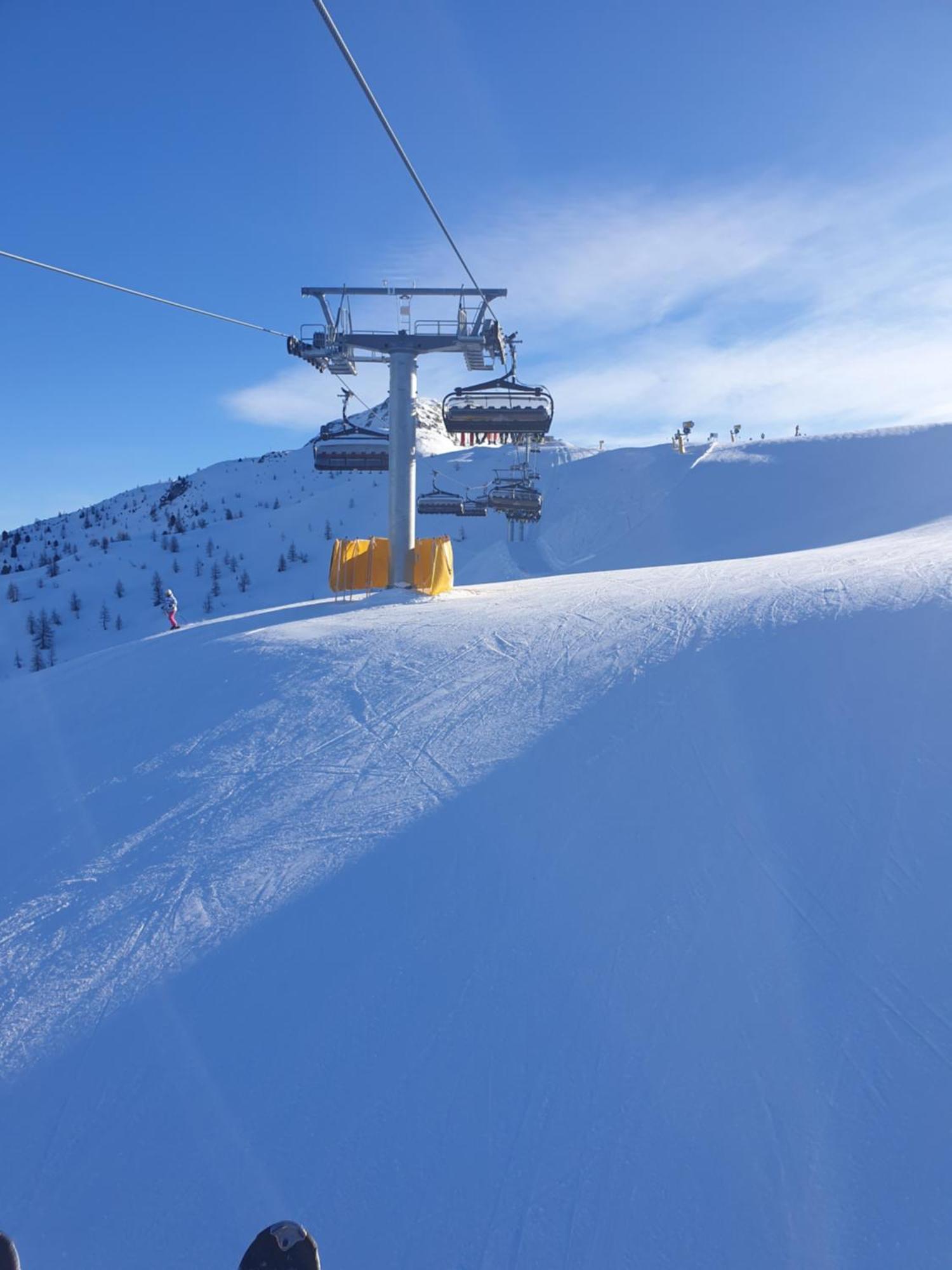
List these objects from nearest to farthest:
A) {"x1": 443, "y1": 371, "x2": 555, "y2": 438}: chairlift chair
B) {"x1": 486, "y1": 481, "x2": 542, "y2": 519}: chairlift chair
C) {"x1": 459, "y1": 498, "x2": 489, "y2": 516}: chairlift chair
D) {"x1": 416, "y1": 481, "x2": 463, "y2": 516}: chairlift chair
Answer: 1. {"x1": 443, "y1": 371, "x2": 555, "y2": 438}: chairlift chair
2. {"x1": 486, "y1": 481, "x2": 542, "y2": 519}: chairlift chair
3. {"x1": 459, "y1": 498, "x2": 489, "y2": 516}: chairlift chair
4. {"x1": 416, "y1": 481, "x2": 463, "y2": 516}: chairlift chair

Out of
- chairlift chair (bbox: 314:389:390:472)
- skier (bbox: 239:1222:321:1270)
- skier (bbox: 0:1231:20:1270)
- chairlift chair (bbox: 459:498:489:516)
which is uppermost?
chairlift chair (bbox: 314:389:390:472)

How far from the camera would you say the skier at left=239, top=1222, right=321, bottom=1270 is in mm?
2293

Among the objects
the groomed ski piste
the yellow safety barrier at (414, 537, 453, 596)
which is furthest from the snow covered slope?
the groomed ski piste

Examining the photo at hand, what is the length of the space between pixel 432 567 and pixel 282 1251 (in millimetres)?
9829

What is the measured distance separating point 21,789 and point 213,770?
1653 mm

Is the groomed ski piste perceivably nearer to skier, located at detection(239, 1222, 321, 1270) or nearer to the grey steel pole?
skier, located at detection(239, 1222, 321, 1270)

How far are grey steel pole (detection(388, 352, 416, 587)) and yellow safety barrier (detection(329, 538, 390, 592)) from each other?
0.28m

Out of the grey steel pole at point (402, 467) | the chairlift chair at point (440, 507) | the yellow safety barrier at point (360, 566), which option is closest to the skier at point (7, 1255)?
the yellow safety barrier at point (360, 566)

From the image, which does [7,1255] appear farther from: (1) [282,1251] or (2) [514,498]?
(2) [514,498]

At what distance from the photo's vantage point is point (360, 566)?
12148 mm

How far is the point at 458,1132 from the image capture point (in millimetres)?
2938

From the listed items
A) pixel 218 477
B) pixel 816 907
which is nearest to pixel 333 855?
pixel 816 907

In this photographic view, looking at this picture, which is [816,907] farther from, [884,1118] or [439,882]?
[439,882]

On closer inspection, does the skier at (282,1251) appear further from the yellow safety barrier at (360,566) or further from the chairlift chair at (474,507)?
the chairlift chair at (474,507)
